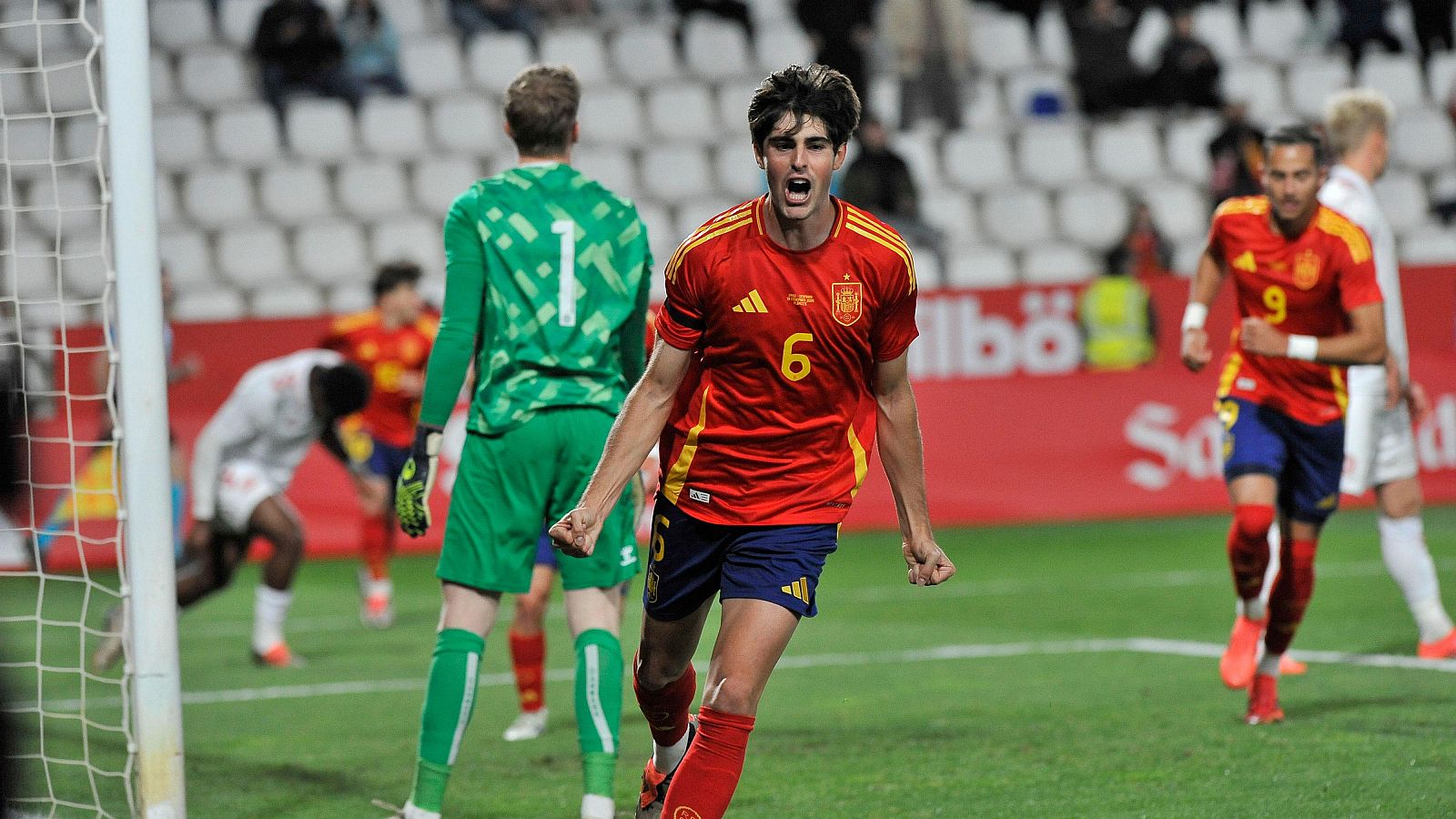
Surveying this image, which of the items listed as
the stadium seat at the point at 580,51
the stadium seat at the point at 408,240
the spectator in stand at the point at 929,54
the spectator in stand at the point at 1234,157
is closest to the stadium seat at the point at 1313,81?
the spectator in stand at the point at 1234,157

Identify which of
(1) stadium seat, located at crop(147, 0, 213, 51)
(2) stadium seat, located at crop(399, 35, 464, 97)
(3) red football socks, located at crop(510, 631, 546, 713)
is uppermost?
(1) stadium seat, located at crop(147, 0, 213, 51)

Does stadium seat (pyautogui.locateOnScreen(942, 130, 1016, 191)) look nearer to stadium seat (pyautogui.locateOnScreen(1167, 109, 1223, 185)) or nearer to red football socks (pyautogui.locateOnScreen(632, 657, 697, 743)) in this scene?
stadium seat (pyautogui.locateOnScreen(1167, 109, 1223, 185))

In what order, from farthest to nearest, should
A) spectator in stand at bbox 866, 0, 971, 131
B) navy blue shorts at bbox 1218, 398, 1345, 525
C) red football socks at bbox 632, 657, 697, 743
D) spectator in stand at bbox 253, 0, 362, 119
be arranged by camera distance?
1. spectator in stand at bbox 866, 0, 971, 131
2. spectator in stand at bbox 253, 0, 362, 119
3. navy blue shorts at bbox 1218, 398, 1345, 525
4. red football socks at bbox 632, 657, 697, 743

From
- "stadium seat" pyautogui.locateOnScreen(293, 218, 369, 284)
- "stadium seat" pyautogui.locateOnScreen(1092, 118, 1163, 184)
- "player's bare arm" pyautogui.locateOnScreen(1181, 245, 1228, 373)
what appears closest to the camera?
"player's bare arm" pyautogui.locateOnScreen(1181, 245, 1228, 373)

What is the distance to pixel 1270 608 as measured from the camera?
660 cm

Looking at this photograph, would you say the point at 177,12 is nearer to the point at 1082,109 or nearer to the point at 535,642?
the point at 1082,109

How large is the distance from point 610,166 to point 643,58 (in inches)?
66.5

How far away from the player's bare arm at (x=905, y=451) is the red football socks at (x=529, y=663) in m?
2.79

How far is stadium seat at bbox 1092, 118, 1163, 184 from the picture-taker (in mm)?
18031

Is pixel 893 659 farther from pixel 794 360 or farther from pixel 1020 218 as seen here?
pixel 1020 218

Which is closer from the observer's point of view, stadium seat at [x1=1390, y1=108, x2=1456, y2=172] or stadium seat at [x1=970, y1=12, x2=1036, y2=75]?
stadium seat at [x1=1390, y1=108, x2=1456, y2=172]

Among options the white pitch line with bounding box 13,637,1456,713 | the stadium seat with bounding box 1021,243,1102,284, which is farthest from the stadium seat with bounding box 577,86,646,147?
the white pitch line with bounding box 13,637,1456,713

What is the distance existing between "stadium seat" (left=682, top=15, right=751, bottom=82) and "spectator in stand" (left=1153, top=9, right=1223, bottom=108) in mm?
4377

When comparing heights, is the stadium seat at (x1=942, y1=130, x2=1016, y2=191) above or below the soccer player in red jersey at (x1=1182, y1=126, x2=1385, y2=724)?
above
